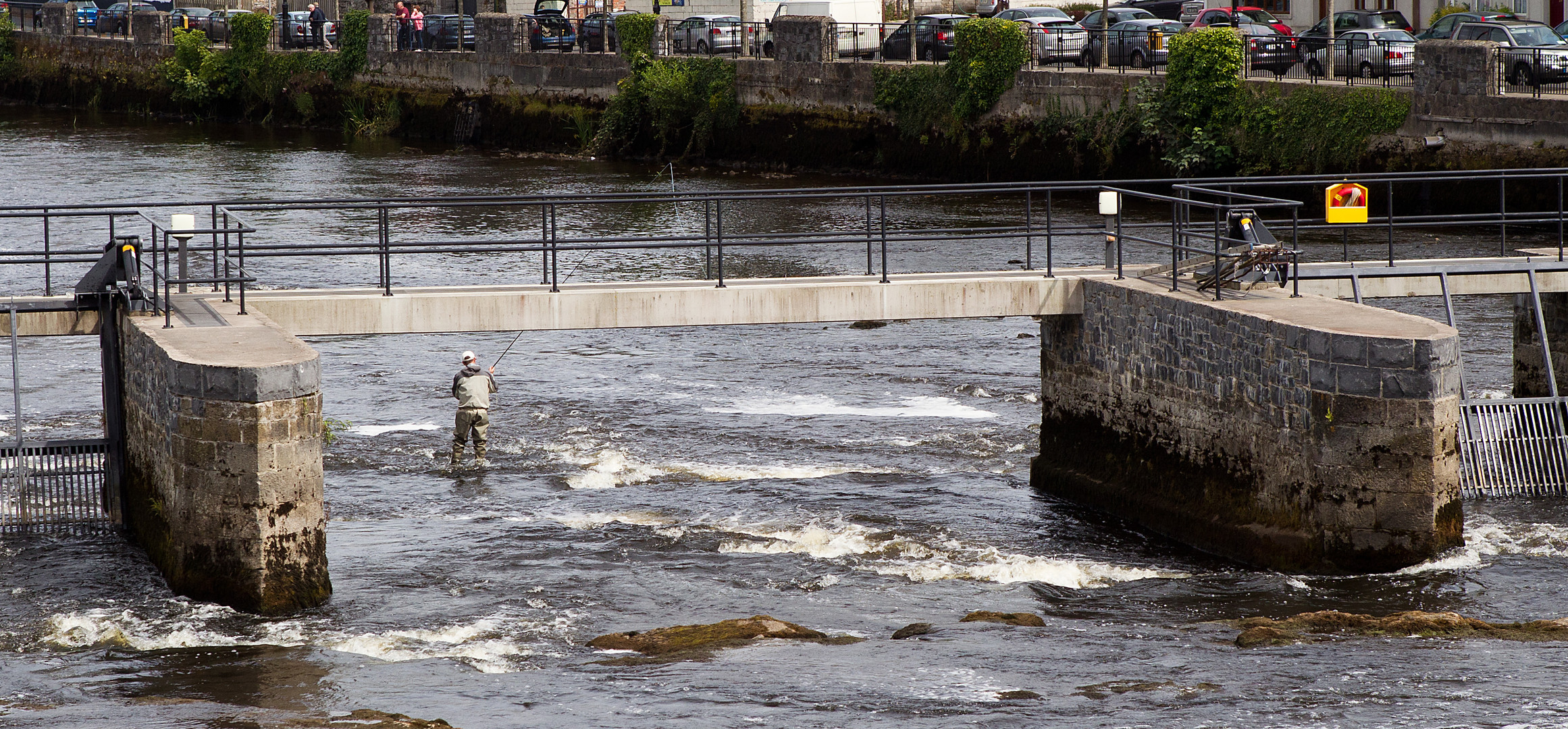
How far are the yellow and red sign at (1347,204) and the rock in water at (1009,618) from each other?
6016 mm

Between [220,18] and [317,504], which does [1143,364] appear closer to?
Result: [317,504]

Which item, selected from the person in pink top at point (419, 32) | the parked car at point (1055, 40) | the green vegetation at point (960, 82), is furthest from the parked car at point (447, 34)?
the parked car at point (1055, 40)

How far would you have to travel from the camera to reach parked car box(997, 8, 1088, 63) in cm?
4306

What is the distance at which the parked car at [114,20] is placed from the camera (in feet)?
226

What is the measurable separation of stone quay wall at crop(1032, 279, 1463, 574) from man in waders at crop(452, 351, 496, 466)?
640 cm

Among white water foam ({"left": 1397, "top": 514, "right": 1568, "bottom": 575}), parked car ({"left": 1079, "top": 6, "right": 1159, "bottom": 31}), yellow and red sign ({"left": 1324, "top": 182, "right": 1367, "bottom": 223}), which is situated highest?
parked car ({"left": 1079, "top": 6, "right": 1159, "bottom": 31})

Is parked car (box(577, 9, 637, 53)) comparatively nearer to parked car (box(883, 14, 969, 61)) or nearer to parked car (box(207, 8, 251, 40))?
parked car (box(883, 14, 969, 61))

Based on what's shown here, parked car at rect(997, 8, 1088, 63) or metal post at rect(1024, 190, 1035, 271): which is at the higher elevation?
parked car at rect(997, 8, 1088, 63)

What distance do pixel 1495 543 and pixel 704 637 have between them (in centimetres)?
716

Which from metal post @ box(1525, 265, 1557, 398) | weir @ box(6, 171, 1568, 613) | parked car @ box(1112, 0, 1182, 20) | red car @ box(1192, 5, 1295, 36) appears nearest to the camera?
weir @ box(6, 171, 1568, 613)

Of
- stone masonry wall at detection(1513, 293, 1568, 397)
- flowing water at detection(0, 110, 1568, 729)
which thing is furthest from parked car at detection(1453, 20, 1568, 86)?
stone masonry wall at detection(1513, 293, 1568, 397)

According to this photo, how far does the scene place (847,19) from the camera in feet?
181

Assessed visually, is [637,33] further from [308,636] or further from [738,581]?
[308,636]

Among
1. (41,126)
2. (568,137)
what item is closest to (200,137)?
(41,126)
